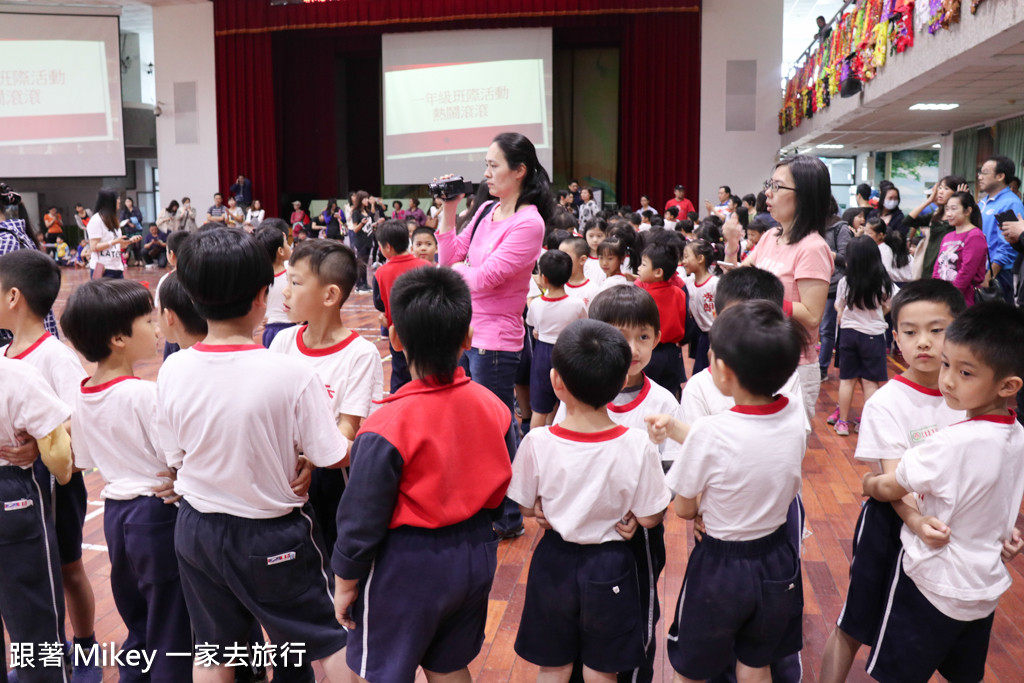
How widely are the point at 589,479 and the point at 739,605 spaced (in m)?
0.38

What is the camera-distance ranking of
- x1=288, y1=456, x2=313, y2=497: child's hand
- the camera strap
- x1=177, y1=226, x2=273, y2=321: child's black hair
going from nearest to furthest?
1. x1=177, y1=226, x2=273, y2=321: child's black hair
2. x1=288, y1=456, x2=313, y2=497: child's hand
3. the camera strap

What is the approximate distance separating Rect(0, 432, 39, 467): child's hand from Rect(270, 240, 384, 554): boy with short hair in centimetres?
64

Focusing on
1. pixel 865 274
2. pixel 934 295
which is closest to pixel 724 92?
pixel 865 274

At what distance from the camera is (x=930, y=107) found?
8328mm

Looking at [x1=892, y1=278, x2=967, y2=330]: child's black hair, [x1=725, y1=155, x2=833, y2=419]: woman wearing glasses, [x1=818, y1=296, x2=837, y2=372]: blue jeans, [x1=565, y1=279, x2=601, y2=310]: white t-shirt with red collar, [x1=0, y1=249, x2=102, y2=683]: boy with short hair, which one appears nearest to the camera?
[x1=892, y1=278, x2=967, y2=330]: child's black hair

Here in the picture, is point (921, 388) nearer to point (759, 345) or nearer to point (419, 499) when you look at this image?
point (759, 345)

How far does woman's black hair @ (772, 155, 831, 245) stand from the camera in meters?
2.34

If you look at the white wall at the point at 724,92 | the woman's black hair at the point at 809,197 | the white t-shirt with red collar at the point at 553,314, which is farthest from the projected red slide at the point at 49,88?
the woman's black hair at the point at 809,197

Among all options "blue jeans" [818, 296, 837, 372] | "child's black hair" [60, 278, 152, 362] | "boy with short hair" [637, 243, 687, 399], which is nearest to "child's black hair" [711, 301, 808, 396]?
"child's black hair" [60, 278, 152, 362]

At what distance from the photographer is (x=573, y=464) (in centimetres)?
167

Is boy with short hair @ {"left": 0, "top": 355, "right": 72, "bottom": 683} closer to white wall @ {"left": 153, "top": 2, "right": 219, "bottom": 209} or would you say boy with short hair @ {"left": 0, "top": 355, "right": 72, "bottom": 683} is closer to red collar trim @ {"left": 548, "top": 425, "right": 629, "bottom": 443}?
red collar trim @ {"left": 548, "top": 425, "right": 629, "bottom": 443}

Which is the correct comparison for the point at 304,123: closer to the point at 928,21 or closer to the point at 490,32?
the point at 490,32

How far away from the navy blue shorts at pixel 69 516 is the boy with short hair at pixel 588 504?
4.09ft

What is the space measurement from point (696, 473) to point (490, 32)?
531 inches
